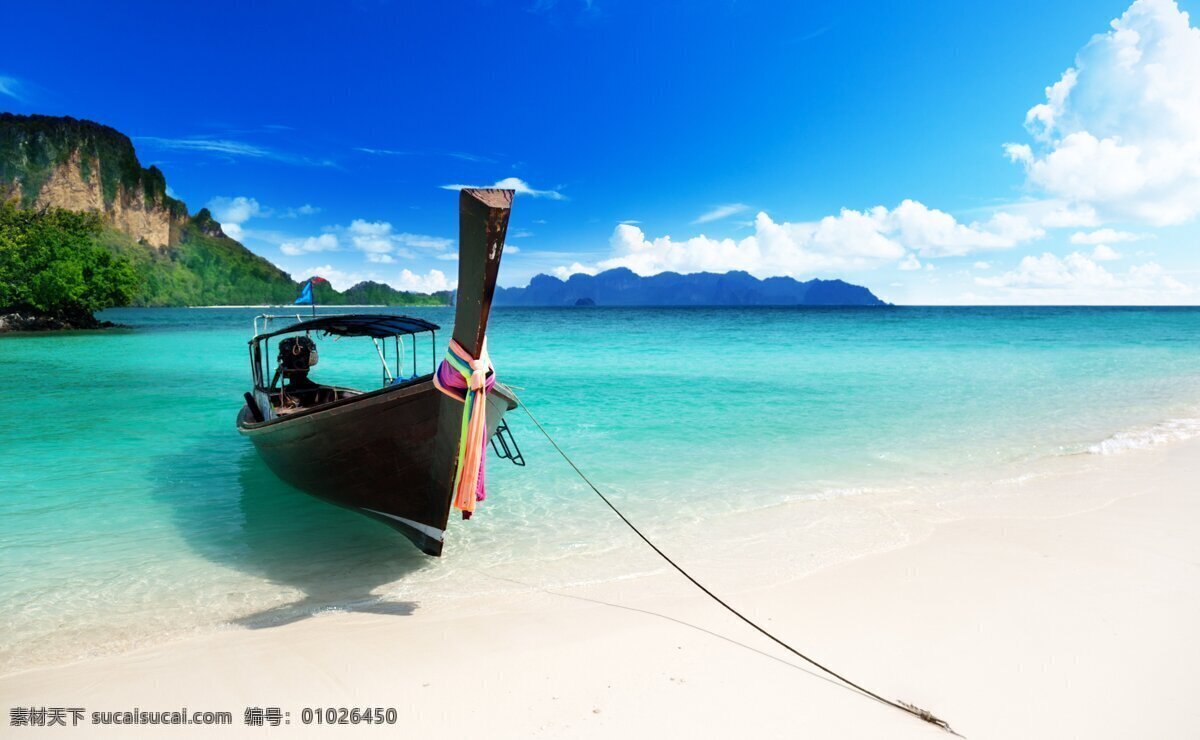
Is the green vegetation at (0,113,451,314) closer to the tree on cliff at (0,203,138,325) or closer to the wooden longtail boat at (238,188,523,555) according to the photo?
the tree on cliff at (0,203,138,325)

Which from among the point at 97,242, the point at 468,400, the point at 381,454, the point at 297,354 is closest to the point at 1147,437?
the point at 468,400

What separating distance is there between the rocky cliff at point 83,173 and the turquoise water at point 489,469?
425 feet

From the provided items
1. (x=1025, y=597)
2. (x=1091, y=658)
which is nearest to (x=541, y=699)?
(x=1091, y=658)

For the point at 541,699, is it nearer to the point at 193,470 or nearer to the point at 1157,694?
the point at 1157,694

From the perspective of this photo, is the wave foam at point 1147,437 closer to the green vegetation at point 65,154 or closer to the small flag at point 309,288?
the small flag at point 309,288

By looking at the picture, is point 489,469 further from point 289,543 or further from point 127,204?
point 127,204

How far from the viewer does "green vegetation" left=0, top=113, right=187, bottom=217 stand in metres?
112

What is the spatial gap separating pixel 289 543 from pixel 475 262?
448 centimetres

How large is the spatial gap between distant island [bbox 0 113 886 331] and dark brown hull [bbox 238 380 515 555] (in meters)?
22.4

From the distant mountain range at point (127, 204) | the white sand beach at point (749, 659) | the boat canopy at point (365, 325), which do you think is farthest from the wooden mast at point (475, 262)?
the distant mountain range at point (127, 204)

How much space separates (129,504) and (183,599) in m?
3.36

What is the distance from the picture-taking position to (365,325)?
27.7ft

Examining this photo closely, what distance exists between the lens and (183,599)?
17.4ft

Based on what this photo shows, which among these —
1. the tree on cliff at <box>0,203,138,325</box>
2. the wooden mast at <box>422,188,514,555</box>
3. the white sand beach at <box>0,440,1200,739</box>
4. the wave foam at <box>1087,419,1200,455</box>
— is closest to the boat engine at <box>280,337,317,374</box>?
the white sand beach at <box>0,440,1200,739</box>
